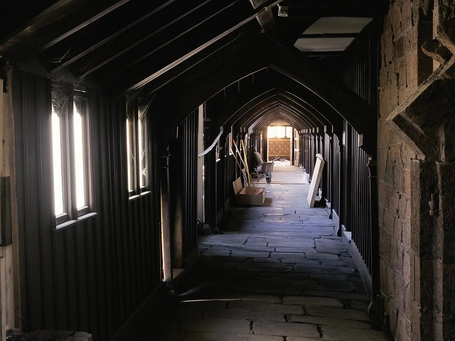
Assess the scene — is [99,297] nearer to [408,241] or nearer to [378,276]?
[408,241]

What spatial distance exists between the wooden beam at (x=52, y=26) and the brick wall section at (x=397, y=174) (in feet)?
8.30

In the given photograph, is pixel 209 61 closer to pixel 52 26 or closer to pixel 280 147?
pixel 52 26

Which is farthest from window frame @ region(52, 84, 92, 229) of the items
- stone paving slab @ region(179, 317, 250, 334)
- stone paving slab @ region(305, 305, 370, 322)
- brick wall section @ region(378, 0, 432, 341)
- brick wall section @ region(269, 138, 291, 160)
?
brick wall section @ region(269, 138, 291, 160)

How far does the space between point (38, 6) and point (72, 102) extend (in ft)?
4.53

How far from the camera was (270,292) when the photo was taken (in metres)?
6.79

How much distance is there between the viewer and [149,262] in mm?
5969

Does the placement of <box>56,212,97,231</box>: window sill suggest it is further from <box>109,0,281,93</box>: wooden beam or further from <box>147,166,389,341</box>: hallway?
<box>147,166,389,341</box>: hallway

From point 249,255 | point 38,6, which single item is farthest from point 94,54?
point 249,255

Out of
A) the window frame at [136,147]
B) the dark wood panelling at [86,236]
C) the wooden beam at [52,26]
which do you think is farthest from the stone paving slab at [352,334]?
the wooden beam at [52,26]

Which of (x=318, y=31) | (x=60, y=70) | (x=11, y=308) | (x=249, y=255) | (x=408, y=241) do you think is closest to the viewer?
(x=11, y=308)

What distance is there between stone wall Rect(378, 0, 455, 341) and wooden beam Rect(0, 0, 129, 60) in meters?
2.15

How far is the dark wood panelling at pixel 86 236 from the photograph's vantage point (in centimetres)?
313

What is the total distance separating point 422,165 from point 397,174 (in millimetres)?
1219

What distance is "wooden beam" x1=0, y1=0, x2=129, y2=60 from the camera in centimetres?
276
